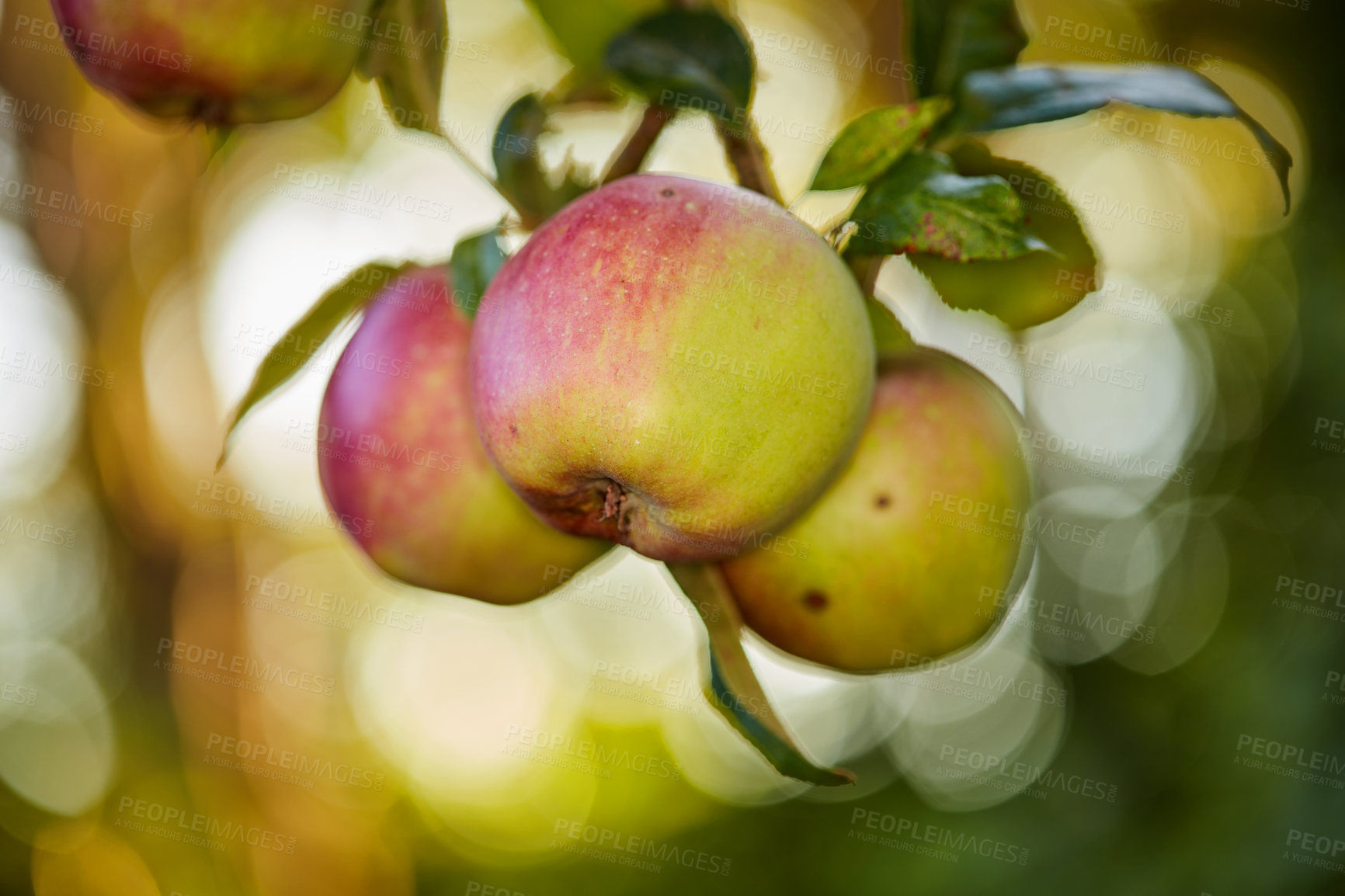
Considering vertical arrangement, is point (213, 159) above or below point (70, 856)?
above

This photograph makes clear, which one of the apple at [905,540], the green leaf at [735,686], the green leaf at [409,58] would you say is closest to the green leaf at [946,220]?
the apple at [905,540]

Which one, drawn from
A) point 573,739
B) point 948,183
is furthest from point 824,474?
point 573,739

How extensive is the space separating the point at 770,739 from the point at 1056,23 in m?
2.52

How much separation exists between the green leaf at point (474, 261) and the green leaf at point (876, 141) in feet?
1.01

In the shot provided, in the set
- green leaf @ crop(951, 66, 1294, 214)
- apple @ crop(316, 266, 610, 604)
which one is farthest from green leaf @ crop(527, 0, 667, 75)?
green leaf @ crop(951, 66, 1294, 214)

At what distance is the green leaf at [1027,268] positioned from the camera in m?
0.93

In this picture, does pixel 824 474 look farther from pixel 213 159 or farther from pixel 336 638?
pixel 336 638

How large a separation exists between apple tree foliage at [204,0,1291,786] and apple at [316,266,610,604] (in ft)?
0.22

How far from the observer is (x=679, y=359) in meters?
0.70

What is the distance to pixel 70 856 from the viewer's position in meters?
3.38

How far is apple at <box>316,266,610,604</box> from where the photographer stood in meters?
0.98

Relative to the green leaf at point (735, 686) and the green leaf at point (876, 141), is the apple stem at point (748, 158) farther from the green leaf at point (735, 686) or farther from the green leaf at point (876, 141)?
the green leaf at point (735, 686)

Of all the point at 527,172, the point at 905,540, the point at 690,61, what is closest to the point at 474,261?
the point at 527,172

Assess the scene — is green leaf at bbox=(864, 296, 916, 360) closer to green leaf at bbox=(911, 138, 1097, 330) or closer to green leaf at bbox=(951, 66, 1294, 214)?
green leaf at bbox=(911, 138, 1097, 330)
